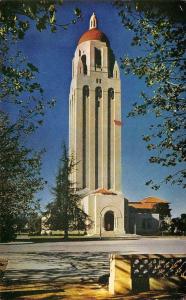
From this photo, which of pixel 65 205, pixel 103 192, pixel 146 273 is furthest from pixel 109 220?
pixel 146 273

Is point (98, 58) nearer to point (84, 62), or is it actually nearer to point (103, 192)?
point (84, 62)

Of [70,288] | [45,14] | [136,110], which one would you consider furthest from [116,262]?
[45,14]

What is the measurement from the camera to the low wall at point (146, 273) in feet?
16.2

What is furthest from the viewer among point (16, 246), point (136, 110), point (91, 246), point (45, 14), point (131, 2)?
point (91, 246)

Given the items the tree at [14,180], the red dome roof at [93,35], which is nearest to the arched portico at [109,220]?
the tree at [14,180]

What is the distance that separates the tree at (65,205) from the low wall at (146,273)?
0.62m

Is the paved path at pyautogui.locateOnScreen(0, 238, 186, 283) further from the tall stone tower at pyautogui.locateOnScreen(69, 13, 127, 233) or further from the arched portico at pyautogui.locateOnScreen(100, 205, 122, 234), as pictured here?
the tall stone tower at pyautogui.locateOnScreen(69, 13, 127, 233)

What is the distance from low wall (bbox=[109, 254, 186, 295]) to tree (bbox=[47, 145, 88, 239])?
2.03ft

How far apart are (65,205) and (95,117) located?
1250 mm

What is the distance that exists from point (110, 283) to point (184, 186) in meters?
1.47

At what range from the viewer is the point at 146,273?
16.8 feet

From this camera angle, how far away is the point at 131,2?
4.94 metres

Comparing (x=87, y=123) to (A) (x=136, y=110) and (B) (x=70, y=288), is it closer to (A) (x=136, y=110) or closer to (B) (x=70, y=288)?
(A) (x=136, y=110)

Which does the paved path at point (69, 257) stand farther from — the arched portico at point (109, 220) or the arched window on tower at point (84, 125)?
the arched window on tower at point (84, 125)
